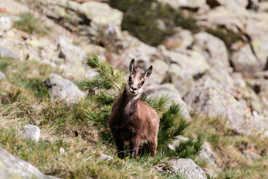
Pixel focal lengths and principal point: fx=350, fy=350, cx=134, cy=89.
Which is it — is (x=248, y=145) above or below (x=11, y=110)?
below

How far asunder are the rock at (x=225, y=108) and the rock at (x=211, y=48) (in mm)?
9037

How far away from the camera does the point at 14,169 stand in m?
4.13

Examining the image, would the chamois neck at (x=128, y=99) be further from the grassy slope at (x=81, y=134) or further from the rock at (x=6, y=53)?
the rock at (x=6, y=53)

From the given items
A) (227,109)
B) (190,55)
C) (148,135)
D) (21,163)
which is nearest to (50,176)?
(21,163)

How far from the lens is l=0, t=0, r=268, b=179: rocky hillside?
5.93 m

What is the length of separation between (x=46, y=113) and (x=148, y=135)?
2707 mm

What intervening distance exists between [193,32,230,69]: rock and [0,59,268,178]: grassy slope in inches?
435

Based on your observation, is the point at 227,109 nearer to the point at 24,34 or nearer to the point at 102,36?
the point at 102,36

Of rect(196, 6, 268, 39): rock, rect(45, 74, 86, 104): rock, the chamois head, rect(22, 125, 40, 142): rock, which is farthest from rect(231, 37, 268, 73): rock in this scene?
rect(22, 125, 40, 142): rock

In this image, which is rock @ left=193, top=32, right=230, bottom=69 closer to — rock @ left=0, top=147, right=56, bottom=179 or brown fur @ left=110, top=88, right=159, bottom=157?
brown fur @ left=110, top=88, right=159, bottom=157

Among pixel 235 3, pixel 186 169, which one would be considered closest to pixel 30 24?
pixel 186 169

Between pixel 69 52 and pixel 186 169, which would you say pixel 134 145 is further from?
pixel 69 52

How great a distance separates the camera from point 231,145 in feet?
40.3

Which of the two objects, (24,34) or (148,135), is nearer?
(148,135)
